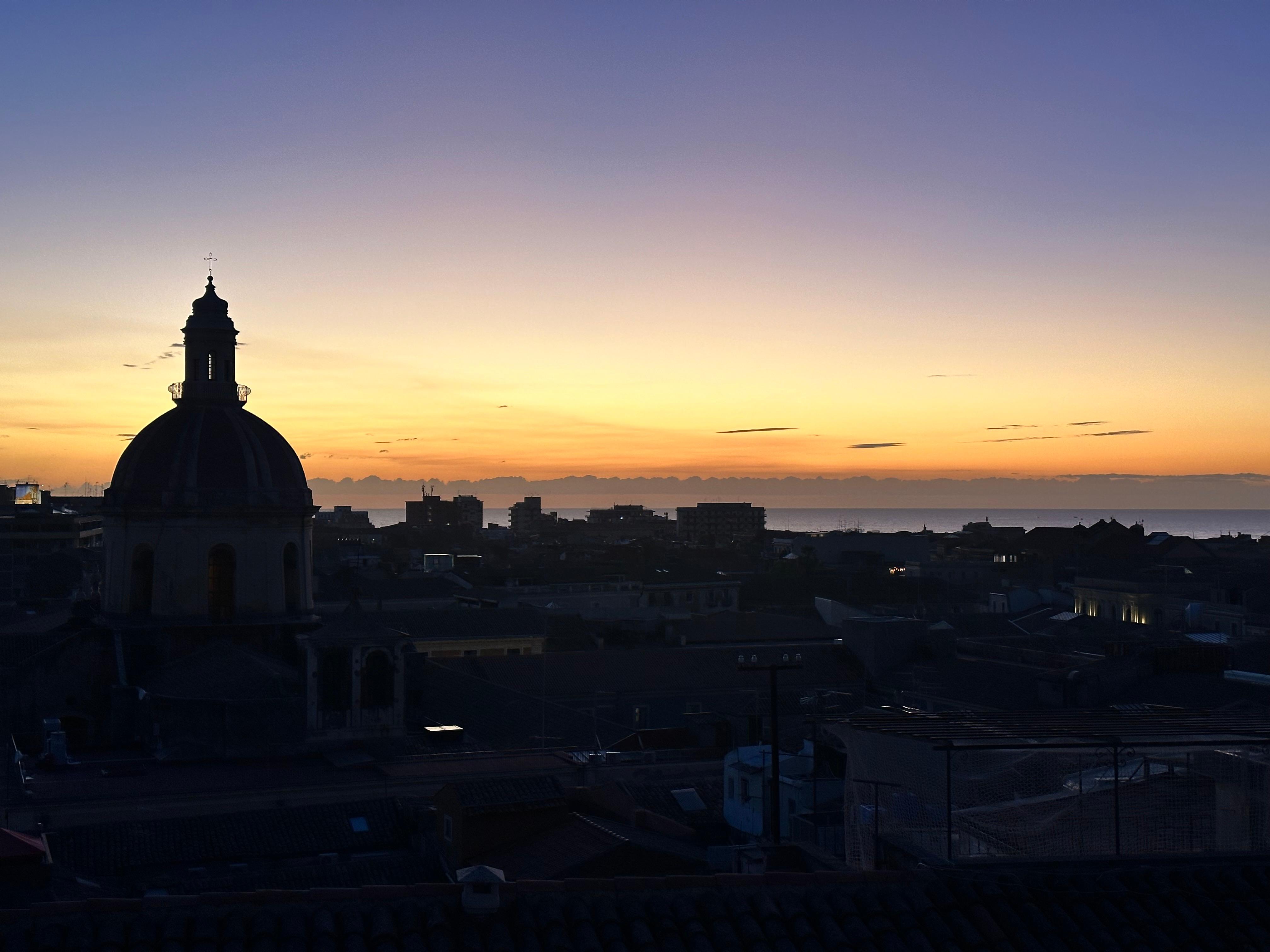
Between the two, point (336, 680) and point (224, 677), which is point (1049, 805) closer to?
point (336, 680)

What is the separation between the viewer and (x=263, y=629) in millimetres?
41344

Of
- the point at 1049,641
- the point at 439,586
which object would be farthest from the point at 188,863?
the point at 439,586

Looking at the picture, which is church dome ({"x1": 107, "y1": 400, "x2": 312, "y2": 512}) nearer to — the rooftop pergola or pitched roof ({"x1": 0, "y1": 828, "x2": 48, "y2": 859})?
pitched roof ({"x1": 0, "y1": 828, "x2": 48, "y2": 859})

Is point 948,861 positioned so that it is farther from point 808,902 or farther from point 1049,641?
point 1049,641

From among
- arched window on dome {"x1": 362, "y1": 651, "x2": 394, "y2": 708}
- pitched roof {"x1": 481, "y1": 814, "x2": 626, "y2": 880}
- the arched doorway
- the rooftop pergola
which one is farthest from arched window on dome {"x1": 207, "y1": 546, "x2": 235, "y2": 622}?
the rooftop pergola

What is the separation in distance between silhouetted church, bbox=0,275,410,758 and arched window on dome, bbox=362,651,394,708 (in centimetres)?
3

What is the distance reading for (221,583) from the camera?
41.4 metres

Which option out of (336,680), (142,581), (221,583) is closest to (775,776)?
(336,680)

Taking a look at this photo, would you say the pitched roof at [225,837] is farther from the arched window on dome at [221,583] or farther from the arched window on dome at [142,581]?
the arched window on dome at [142,581]

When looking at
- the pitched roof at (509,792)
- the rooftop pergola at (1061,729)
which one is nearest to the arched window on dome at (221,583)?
the pitched roof at (509,792)

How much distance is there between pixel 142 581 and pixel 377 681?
8.08 metres

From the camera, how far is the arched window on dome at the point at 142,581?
1607 inches

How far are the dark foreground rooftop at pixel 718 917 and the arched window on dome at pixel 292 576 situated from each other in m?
32.4

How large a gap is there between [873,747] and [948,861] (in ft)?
6.94
